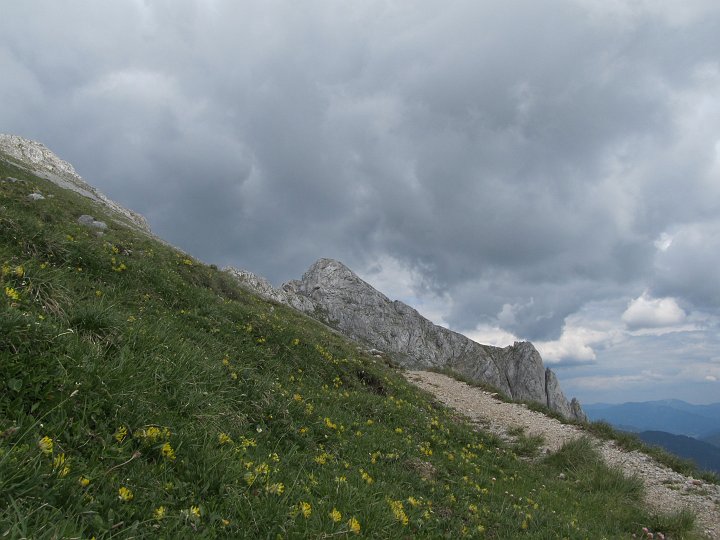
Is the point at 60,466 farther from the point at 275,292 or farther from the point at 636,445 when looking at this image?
the point at 275,292

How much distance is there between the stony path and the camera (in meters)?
12.2

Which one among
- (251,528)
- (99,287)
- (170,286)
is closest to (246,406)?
(251,528)

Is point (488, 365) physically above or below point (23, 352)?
above

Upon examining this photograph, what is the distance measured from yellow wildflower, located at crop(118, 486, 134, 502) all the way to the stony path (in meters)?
12.8

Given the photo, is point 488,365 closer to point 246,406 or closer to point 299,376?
point 299,376

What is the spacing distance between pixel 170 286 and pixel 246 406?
Result: 6.52 meters

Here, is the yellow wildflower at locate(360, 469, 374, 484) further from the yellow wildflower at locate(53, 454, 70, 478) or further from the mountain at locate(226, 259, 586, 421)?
the mountain at locate(226, 259, 586, 421)

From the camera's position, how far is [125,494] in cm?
379

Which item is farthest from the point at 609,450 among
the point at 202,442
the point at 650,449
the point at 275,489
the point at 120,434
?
the point at 120,434

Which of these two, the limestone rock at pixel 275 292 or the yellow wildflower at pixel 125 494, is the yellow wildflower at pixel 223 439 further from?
the limestone rock at pixel 275 292

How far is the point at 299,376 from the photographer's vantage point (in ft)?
39.7

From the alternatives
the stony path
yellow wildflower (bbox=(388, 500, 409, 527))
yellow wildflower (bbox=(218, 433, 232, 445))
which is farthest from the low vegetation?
yellow wildflower (bbox=(218, 433, 232, 445))

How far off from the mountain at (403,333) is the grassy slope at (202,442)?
49.3 metres

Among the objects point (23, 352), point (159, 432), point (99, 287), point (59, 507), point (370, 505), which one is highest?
point (99, 287)
